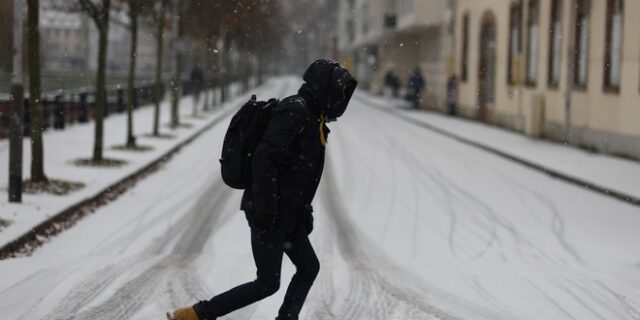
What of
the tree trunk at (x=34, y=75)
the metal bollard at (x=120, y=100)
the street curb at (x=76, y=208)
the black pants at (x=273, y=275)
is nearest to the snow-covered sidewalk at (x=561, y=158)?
the street curb at (x=76, y=208)

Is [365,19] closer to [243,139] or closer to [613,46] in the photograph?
[613,46]

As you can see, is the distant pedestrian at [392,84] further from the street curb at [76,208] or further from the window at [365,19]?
the street curb at [76,208]

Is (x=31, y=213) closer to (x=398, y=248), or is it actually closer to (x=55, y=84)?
(x=398, y=248)

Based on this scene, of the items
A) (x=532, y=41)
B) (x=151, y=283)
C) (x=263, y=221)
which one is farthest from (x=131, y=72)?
(x=263, y=221)

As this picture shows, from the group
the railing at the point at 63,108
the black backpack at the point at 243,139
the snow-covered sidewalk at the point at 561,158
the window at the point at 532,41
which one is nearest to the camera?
the black backpack at the point at 243,139

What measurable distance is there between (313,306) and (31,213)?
16.2 feet

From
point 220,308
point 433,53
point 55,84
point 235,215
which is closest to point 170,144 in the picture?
point 235,215

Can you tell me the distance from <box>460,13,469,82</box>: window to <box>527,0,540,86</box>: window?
8.68 m

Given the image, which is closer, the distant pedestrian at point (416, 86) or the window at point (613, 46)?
the window at point (613, 46)

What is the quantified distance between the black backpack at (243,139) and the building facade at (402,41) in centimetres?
3715

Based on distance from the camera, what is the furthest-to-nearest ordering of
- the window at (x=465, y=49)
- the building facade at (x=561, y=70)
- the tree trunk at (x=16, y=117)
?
the window at (x=465, y=49) → the building facade at (x=561, y=70) → the tree trunk at (x=16, y=117)

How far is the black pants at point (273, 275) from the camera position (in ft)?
17.1

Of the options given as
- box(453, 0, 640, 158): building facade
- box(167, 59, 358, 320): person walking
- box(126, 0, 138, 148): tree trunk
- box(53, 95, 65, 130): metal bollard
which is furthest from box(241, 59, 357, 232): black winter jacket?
box(53, 95, 65, 130): metal bollard

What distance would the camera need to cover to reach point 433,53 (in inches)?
1854
